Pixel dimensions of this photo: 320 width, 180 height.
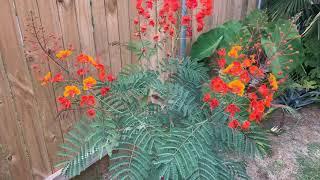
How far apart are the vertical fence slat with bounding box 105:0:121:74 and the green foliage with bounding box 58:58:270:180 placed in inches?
19.6

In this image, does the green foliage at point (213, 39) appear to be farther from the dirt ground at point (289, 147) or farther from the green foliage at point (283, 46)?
the dirt ground at point (289, 147)

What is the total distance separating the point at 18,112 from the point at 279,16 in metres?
2.91

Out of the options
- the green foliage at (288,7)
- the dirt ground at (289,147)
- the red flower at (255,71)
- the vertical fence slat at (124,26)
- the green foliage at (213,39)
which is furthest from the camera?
the green foliage at (288,7)

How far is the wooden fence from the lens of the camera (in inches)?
62.1

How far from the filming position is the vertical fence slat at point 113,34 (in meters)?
2.03

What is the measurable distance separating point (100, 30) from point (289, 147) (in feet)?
6.47

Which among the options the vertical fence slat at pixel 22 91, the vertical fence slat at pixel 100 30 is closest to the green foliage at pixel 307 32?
the vertical fence slat at pixel 100 30

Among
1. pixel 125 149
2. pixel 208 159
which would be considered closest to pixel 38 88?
pixel 125 149

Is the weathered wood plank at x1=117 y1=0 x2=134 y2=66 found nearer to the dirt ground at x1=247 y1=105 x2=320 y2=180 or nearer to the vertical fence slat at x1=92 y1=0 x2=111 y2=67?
the vertical fence slat at x1=92 y1=0 x2=111 y2=67

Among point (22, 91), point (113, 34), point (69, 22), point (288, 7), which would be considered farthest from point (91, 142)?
point (288, 7)

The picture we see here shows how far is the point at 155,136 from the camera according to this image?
56.9 inches

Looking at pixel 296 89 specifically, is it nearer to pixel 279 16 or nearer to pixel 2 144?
pixel 279 16

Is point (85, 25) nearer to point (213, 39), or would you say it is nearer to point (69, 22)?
point (69, 22)

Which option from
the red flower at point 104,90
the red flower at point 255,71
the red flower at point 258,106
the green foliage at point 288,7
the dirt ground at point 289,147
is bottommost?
the dirt ground at point 289,147
